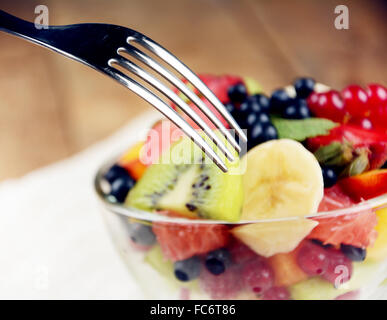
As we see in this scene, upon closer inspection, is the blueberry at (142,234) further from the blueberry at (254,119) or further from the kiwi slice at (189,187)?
the blueberry at (254,119)

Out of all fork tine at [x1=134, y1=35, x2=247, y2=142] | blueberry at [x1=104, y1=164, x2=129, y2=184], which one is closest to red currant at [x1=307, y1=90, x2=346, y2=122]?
fork tine at [x1=134, y1=35, x2=247, y2=142]

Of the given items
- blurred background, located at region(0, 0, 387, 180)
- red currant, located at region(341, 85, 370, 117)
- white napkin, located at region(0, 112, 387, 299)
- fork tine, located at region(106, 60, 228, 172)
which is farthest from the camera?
blurred background, located at region(0, 0, 387, 180)

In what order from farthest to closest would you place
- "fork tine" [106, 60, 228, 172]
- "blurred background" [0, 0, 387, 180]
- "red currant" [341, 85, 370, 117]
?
1. "blurred background" [0, 0, 387, 180]
2. "red currant" [341, 85, 370, 117]
3. "fork tine" [106, 60, 228, 172]

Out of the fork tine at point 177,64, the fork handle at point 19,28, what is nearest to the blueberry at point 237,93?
the fork tine at point 177,64

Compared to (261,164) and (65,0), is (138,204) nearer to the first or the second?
(261,164)

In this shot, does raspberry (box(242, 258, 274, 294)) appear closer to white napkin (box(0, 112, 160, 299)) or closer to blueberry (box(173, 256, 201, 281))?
blueberry (box(173, 256, 201, 281))

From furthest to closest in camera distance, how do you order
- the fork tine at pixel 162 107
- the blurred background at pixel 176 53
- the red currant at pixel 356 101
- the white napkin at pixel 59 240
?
the blurred background at pixel 176 53
the white napkin at pixel 59 240
the red currant at pixel 356 101
the fork tine at pixel 162 107

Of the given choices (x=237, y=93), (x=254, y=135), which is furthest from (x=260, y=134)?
(x=237, y=93)

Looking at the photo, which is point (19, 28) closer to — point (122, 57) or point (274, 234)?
point (122, 57)
